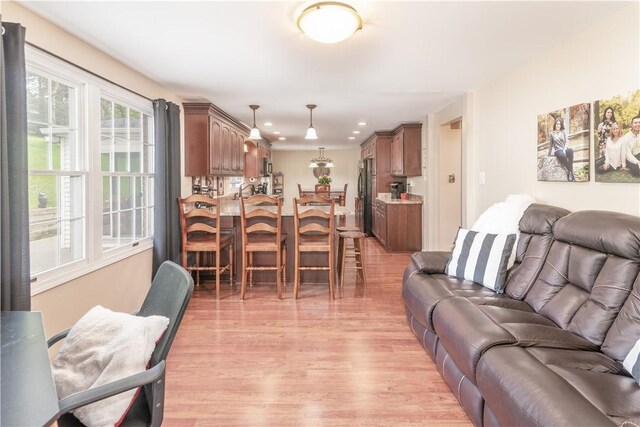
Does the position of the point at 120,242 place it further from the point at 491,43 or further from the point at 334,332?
the point at 491,43

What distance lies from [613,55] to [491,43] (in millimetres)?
780

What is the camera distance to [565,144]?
2.90 metres

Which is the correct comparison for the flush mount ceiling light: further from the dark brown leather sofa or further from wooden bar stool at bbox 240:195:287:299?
wooden bar stool at bbox 240:195:287:299

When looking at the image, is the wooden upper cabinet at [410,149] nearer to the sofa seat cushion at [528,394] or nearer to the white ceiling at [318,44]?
the white ceiling at [318,44]

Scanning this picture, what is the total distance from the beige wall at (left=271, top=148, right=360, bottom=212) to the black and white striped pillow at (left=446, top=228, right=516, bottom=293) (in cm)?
944

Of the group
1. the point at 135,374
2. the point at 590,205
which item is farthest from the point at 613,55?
the point at 135,374

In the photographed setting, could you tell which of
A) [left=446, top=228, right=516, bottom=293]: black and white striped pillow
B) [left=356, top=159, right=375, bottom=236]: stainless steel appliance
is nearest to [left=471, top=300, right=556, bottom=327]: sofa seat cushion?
[left=446, top=228, right=516, bottom=293]: black and white striped pillow

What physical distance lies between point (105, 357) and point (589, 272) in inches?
92.7

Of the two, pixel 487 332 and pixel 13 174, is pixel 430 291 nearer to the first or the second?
pixel 487 332

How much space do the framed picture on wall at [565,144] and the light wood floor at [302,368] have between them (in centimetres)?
170

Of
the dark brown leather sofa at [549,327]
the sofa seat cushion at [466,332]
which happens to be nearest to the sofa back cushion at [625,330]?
the dark brown leather sofa at [549,327]

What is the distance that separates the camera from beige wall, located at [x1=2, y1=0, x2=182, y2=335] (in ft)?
7.97

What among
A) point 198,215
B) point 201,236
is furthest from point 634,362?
point 201,236

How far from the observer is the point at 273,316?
3.59m
